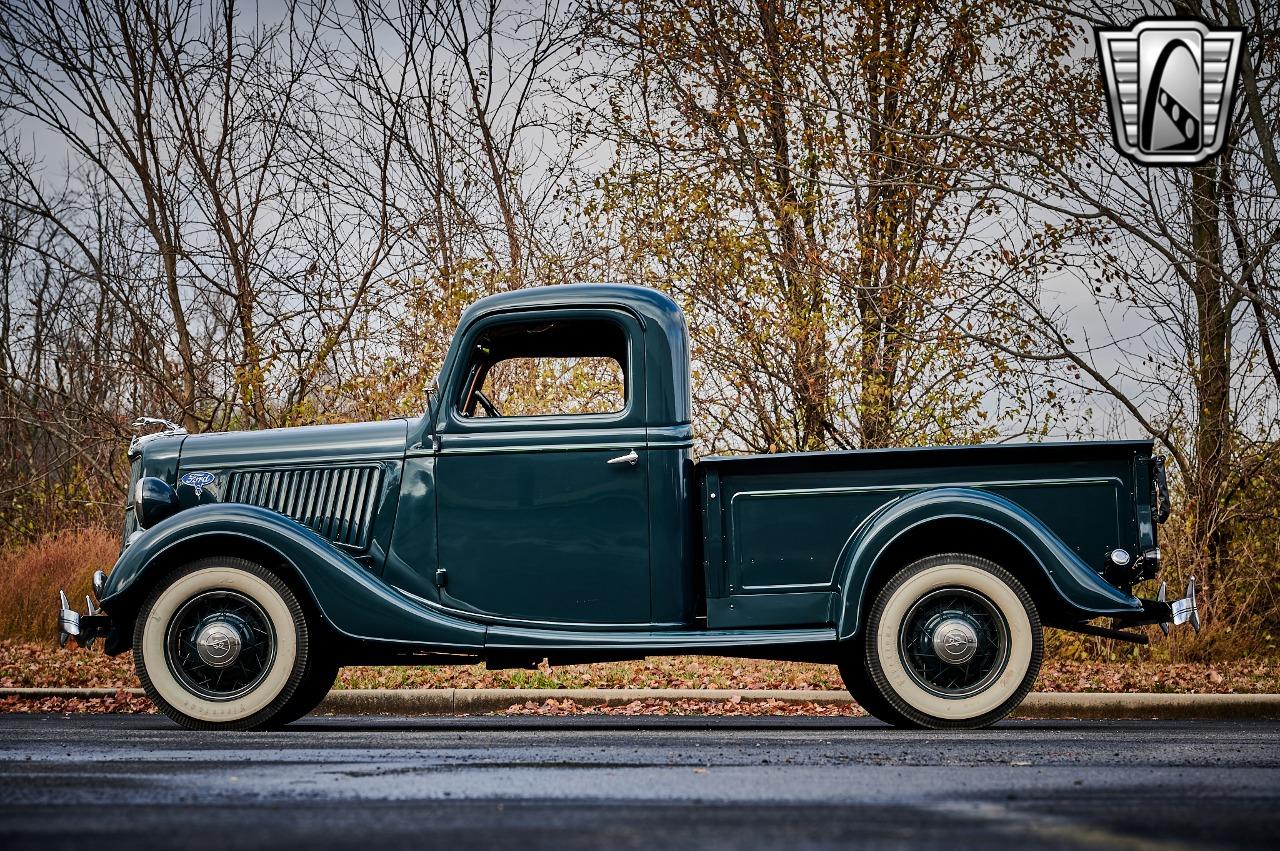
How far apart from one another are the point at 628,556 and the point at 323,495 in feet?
5.73

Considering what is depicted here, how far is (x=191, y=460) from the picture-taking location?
759cm

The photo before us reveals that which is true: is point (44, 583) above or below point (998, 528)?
below

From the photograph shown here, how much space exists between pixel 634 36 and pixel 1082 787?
11.4m

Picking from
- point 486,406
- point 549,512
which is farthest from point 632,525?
point 486,406

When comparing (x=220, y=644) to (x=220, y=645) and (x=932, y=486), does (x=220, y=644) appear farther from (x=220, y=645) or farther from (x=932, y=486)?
(x=932, y=486)

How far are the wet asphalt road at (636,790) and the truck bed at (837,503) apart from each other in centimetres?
71

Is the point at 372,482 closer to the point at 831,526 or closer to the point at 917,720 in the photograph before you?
the point at 831,526

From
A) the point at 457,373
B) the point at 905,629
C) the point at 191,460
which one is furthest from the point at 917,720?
the point at 191,460

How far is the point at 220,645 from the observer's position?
6.92 metres

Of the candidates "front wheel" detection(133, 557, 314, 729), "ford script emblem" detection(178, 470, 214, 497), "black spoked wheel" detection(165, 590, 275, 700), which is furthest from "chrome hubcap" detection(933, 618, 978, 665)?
"ford script emblem" detection(178, 470, 214, 497)

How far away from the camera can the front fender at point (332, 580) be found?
692 centimetres

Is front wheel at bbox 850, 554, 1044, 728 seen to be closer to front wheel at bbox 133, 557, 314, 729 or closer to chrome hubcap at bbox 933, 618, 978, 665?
chrome hubcap at bbox 933, 618, 978, 665

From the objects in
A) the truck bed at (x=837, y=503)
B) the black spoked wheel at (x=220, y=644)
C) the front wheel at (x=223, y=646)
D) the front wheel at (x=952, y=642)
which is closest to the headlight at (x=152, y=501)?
the front wheel at (x=223, y=646)

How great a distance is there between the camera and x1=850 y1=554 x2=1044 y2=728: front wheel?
22.2 feet
